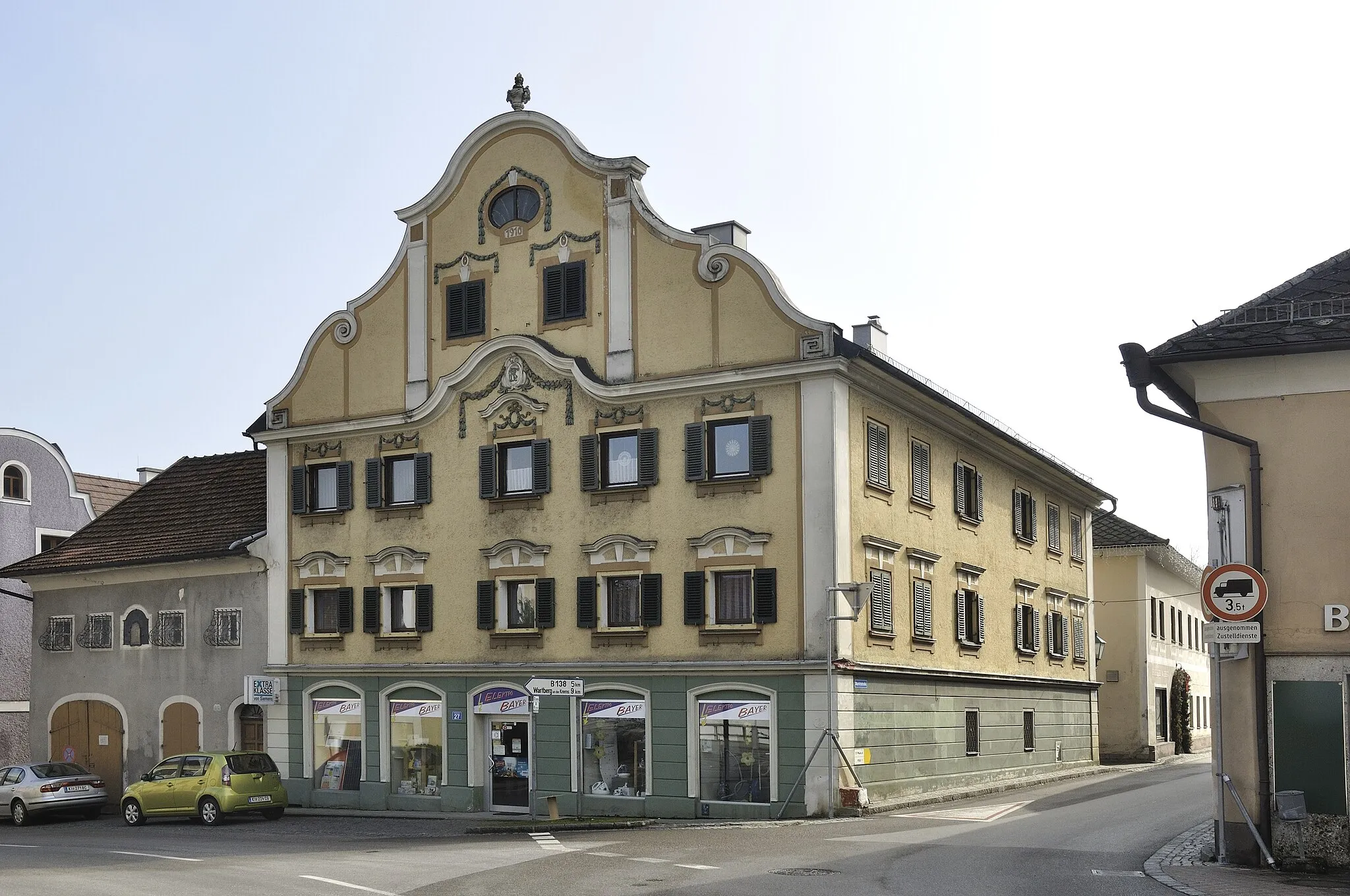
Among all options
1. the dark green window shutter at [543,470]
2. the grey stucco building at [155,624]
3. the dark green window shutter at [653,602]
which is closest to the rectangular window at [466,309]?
the dark green window shutter at [543,470]

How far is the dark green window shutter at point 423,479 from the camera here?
1437 inches

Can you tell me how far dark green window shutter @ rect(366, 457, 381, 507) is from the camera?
3728 cm

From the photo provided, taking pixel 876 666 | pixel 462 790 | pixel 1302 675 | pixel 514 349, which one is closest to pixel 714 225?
pixel 514 349

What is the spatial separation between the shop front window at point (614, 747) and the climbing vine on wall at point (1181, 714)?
34.5 metres

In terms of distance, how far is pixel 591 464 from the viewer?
33.9m

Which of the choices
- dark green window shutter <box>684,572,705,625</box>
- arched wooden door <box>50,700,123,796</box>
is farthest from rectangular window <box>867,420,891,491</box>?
arched wooden door <box>50,700,123,796</box>

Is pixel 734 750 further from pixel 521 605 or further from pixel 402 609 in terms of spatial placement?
pixel 402 609

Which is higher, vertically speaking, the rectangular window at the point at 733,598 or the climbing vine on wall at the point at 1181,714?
the rectangular window at the point at 733,598

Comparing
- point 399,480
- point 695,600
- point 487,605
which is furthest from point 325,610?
point 695,600

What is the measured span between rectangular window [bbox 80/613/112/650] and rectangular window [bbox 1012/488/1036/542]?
25284mm

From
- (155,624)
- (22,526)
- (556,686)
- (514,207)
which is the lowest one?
(556,686)

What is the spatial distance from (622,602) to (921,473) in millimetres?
7882

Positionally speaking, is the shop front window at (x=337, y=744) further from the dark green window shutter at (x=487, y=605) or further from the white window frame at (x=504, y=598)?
the white window frame at (x=504, y=598)

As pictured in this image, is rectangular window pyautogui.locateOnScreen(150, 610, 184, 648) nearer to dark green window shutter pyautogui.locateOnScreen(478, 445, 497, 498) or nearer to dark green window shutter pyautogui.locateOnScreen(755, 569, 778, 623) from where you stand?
dark green window shutter pyautogui.locateOnScreen(478, 445, 497, 498)
